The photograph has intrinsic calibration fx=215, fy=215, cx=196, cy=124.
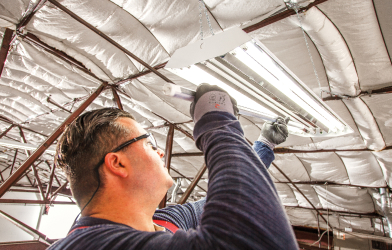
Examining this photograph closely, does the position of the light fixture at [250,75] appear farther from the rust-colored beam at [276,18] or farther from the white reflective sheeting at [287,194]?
the white reflective sheeting at [287,194]

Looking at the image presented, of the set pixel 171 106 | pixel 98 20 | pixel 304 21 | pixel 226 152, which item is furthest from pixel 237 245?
pixel 171 106

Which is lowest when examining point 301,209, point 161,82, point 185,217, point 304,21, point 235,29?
point 185,217

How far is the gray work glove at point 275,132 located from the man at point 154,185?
101 centimetres

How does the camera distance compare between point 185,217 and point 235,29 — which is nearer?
point 235,29

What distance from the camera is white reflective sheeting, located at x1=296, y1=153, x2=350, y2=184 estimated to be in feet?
15.5

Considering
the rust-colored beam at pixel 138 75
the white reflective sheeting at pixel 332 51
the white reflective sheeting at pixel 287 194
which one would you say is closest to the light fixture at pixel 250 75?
the white reflective sheeting at pixel 332 51

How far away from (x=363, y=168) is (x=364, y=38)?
354cm

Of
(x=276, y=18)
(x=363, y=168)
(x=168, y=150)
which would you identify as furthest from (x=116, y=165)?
(x=363, y=168)

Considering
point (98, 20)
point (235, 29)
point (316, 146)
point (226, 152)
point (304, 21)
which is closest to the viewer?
point (226, 152)

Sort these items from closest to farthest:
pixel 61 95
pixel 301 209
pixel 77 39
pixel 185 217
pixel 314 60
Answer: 1. pixel 185 217
2. pixel 314 60
3. pixel 77 39
4. pixel 61 95
5. pixel 301 209

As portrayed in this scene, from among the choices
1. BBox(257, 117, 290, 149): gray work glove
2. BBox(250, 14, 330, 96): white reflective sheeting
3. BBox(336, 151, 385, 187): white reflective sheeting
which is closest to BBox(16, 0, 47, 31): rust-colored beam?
BBox(250, 14, 330, 96): white reflective sheeting

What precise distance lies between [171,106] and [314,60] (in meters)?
2.76

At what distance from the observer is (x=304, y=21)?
2051 millimetres

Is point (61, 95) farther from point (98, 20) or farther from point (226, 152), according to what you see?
point (226, 152)
